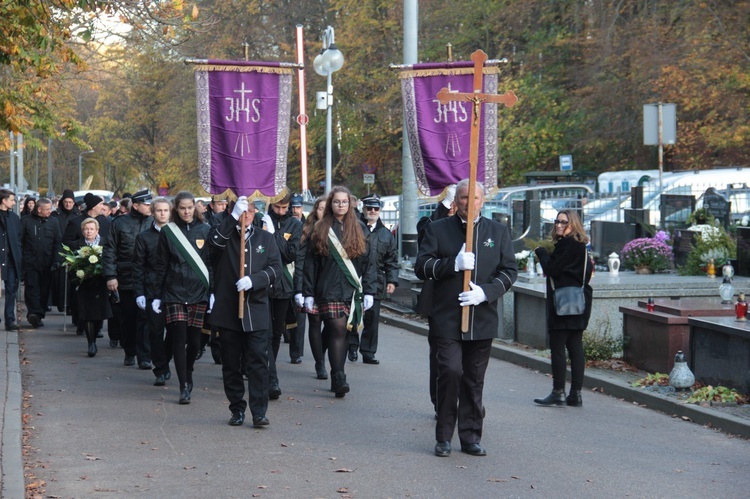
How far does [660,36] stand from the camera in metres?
35.4

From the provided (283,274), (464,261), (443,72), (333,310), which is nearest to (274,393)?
(333,310)

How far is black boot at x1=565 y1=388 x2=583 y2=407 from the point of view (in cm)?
1058

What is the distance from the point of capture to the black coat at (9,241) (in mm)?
16766

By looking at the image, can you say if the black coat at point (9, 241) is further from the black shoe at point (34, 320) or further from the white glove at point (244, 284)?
the white glove at point (244, 284)

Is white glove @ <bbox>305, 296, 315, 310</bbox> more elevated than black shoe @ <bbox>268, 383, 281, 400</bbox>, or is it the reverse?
white glove @ <bbox>305, 296, 315, 310</bbox>

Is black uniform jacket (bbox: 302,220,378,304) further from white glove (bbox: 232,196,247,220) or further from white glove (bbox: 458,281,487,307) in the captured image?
white glove (bbox: 458,281,487,307)

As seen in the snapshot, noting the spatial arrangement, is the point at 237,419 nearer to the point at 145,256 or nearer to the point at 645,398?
the point at 145,256

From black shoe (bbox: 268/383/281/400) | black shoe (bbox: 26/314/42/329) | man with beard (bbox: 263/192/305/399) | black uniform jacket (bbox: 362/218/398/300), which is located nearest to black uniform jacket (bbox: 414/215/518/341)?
black shoe (bbox: 268/383/281/400)

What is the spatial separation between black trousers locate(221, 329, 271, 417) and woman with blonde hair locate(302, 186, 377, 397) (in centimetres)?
143

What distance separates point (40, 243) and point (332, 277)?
8.14 meters

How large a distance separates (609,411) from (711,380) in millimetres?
1063

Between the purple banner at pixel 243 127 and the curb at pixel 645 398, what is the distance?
3433 millimetres

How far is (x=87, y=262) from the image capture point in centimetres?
1452

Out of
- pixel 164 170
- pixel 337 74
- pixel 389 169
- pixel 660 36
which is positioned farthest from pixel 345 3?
pixel 164 170
